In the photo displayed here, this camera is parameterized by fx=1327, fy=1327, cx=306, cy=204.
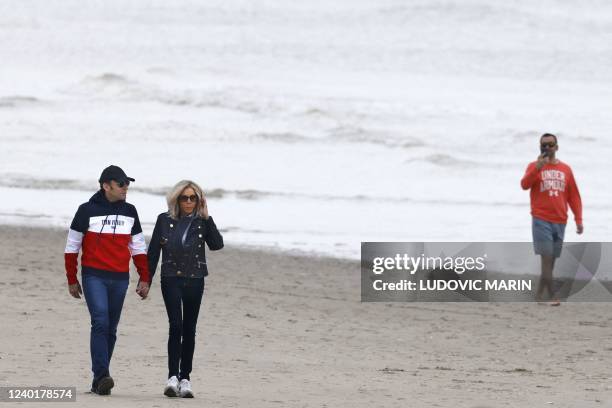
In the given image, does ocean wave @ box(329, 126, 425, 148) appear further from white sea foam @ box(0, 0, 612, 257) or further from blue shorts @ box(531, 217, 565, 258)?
blue shorts @ box(531, 217, 565, 258)

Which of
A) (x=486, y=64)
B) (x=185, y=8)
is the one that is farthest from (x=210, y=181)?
(x=185, y=8)

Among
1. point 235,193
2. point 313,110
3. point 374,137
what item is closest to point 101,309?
point 235,193

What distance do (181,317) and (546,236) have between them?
17.9 ft

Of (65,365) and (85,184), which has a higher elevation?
(85,184)

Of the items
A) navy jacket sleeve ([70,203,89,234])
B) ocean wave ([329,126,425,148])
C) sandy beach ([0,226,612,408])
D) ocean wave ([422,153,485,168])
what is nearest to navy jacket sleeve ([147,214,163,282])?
navy jacket sleeve ([70,203,89,234])

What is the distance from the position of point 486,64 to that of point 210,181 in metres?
19.9

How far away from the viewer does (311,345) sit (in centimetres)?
995

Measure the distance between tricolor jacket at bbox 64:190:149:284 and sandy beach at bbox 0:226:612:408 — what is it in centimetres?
69

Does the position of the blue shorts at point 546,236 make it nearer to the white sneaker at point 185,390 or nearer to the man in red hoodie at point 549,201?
the man in red hoodie at point 549,201

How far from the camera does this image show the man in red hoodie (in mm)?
12000

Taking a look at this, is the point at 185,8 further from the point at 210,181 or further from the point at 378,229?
the point at 378,229

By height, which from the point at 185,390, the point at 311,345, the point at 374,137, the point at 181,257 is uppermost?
the point at 374,137

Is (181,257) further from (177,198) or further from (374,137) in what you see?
(374,137)

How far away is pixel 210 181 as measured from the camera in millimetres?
24078
